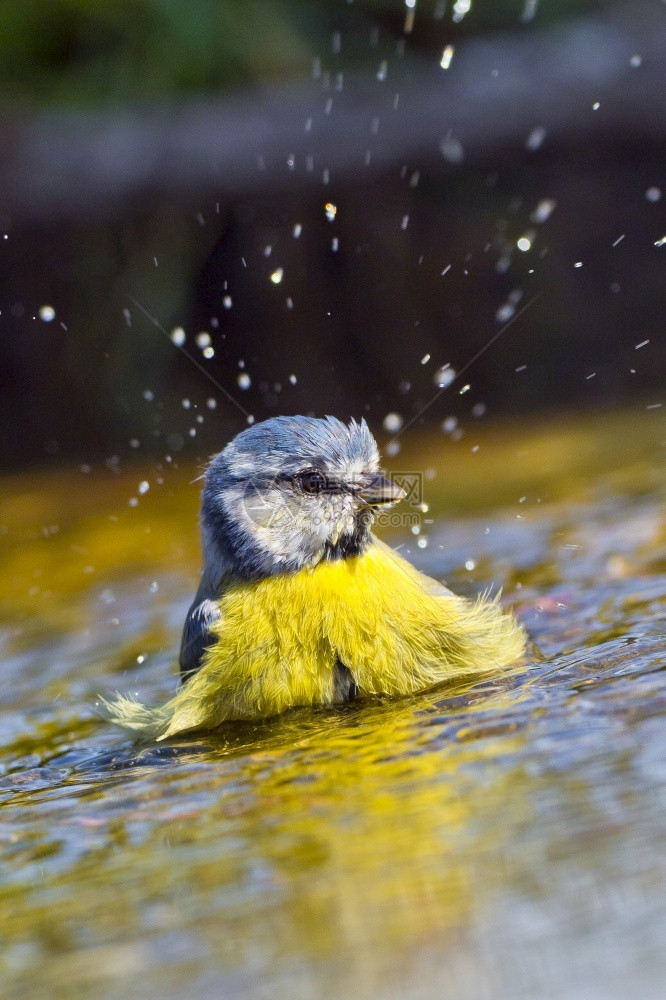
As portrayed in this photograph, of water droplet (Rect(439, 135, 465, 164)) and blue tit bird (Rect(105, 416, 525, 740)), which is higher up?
water droplet (Rect(439, 135, 465, 164))

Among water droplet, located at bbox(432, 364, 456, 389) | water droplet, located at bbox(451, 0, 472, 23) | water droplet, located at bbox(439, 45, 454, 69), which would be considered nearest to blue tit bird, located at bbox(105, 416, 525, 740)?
water droplet, located at bbox(432, 364, 456, 389)

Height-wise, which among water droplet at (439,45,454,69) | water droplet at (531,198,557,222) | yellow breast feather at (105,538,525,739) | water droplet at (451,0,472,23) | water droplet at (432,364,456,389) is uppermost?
water droplet at (451,0,472,23)

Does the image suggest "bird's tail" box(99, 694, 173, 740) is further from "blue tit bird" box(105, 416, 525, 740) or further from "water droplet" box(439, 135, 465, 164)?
"water droplet" box(439, 135, 465, 164)

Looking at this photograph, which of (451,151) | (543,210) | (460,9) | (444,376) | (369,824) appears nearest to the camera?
(369,824)

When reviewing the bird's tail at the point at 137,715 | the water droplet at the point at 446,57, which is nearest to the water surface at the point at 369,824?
the bird's tail at the point at 137,715

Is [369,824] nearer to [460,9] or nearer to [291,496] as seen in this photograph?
[291,496]

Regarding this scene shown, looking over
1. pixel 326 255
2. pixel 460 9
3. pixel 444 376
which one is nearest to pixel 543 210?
pixel 444 376

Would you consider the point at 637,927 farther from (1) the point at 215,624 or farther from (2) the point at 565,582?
(2) the point at 565,582
